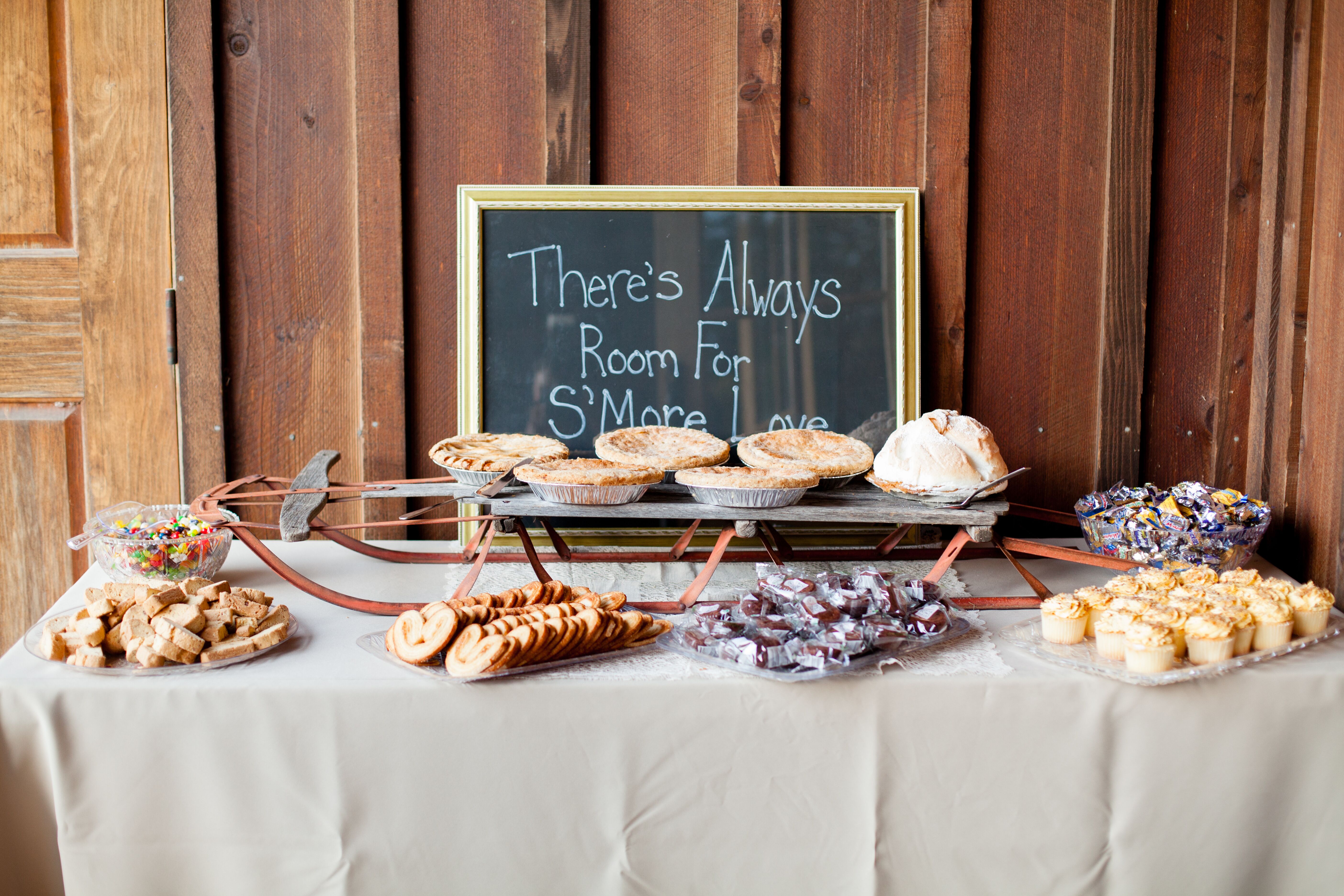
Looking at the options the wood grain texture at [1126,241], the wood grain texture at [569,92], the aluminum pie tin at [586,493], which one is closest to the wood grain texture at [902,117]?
the wood grain texture at [1126,241]

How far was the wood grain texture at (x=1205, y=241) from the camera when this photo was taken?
241cm

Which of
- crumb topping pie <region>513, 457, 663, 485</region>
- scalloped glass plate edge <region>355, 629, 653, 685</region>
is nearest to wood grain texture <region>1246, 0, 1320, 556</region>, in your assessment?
crumb topping pie <region>513, 457, 663, 485</region>

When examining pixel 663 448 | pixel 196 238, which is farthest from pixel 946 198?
pixel 196 238

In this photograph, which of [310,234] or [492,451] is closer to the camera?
[492,451]

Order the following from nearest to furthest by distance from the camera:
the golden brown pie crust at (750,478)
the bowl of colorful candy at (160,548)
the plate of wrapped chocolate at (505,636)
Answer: the plate of wrapped chocolate at (505,636), the golden brown pie crust at (750,478), the bowl of colorful candy at (160,548)

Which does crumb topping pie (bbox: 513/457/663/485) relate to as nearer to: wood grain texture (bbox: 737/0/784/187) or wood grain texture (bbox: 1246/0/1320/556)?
wood grain texture (bbox: 737/0/784/187)

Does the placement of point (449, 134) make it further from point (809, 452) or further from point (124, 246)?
point (809, 452)

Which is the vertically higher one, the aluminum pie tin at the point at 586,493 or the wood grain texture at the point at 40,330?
the wood grain texture at the point at 40,330

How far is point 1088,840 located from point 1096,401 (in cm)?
132

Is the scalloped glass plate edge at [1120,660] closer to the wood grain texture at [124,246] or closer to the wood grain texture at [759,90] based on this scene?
the wood grain texture at [759,90]

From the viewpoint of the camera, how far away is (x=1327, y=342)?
2.13 meters

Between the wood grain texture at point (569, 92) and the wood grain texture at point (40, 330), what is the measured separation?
4.39ft

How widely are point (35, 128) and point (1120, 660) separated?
291cm

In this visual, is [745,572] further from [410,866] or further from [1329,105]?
[1329,105]
